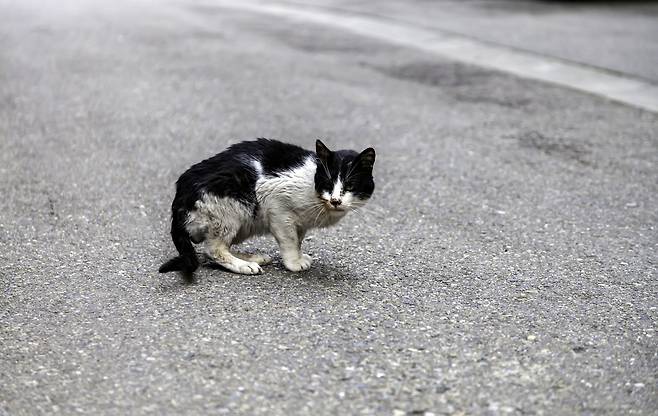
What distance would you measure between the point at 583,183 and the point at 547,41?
6676mm

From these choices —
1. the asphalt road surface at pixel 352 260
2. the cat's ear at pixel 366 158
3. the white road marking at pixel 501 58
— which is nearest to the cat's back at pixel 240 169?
the cat's ear at pixel 366 158

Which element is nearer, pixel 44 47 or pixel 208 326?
pixel 208 326

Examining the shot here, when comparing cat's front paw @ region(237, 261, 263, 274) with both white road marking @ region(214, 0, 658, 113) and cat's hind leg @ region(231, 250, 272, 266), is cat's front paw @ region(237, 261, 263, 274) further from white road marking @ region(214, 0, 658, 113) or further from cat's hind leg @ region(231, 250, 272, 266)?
white road marking @ region(214, 0, 658, 113)

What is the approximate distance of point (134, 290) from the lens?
472 cm

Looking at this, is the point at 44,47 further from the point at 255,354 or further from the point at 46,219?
the point at 255,354

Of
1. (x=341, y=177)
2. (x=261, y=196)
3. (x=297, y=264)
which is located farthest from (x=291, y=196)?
(x=297, y=264)

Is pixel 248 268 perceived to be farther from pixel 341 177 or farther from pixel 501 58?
pixel 501 58

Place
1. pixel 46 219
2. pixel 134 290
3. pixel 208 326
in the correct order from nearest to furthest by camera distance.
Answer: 1. pixel 208 326
2. pixel 134 290
3. pixel 46 219

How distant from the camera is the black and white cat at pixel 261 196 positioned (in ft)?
15.4

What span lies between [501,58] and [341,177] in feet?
25.8

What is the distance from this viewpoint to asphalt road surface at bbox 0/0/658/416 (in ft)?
12.3

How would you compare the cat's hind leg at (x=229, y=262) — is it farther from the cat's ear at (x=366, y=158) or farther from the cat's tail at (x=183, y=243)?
the cat's ear at (x=366, y=158)

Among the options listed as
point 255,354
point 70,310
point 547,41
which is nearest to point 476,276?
point 255,354

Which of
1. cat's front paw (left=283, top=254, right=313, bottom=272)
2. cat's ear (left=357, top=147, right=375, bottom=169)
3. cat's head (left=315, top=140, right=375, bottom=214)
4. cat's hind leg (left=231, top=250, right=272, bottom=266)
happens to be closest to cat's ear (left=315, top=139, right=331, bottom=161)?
cat's head (left=315, top=140, right=375, bottom=214)
